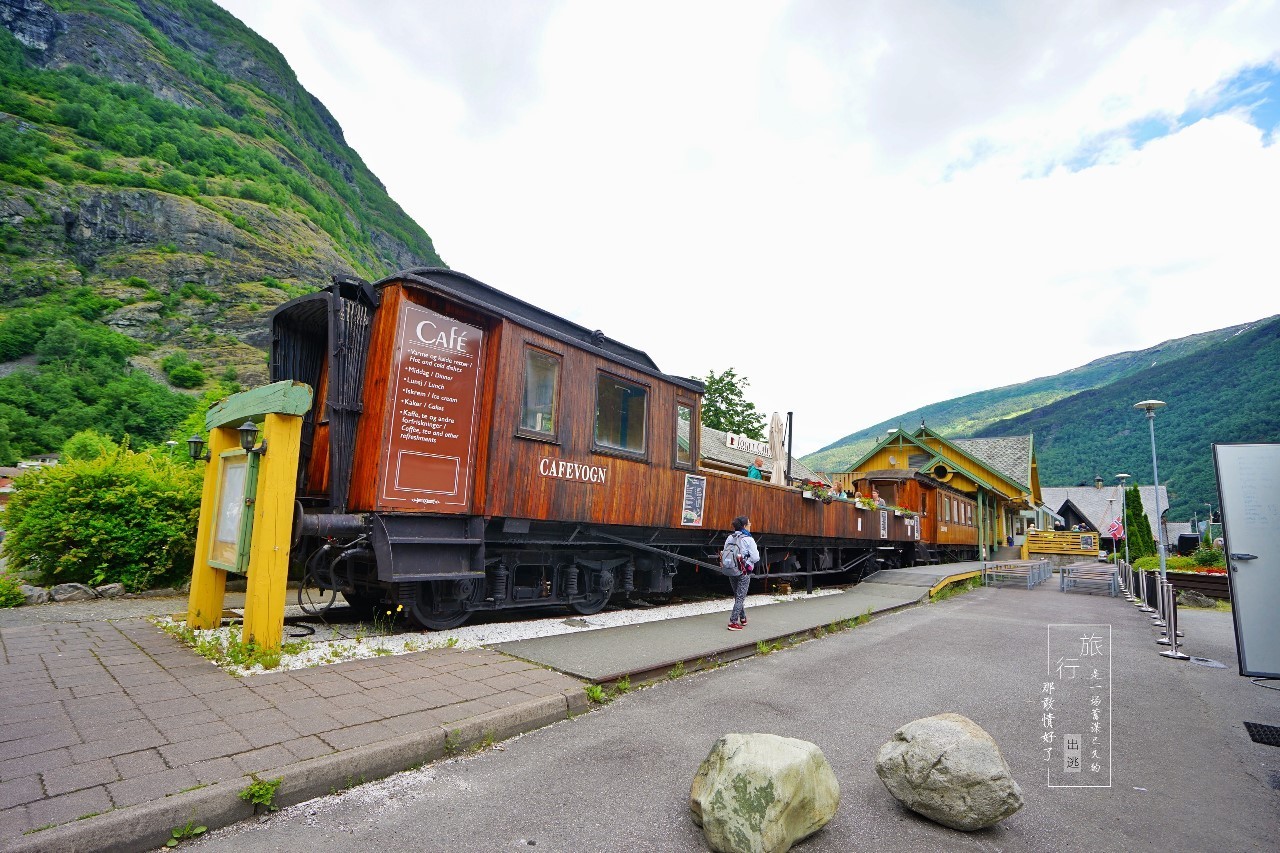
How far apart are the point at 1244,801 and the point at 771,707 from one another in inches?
107

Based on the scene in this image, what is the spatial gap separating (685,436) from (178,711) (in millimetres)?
7958

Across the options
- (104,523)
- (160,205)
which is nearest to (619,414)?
(104,523)

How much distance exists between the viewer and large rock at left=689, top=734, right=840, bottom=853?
259 cm

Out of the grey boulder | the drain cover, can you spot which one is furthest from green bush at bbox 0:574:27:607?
the drain cover

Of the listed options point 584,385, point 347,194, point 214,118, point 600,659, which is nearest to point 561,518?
point 584,385

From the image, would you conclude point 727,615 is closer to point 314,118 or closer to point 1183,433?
point 1183,433

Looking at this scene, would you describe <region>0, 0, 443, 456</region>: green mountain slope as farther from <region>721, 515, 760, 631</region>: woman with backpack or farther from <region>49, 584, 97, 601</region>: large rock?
<region>721, 515, 760, 631</region>: woman with backpack

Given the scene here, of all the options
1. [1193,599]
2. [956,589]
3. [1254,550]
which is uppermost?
[1254,550]

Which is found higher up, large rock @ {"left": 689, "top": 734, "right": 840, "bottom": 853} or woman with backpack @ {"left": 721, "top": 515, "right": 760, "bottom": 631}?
woman with backpack @ {"left": 721, "top": 515, "right": 760, "bottom": 631}

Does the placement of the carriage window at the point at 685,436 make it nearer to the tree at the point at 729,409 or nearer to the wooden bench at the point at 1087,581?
the wooden bench at the point at 1087,581

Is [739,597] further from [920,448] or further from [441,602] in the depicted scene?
[920,448]

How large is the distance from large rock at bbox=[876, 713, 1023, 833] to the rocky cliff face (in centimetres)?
7490

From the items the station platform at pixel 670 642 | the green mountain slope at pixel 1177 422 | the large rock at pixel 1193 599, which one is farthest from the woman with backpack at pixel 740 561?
the green mountain slope at pixel 1177 422

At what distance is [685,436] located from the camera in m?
10.7
